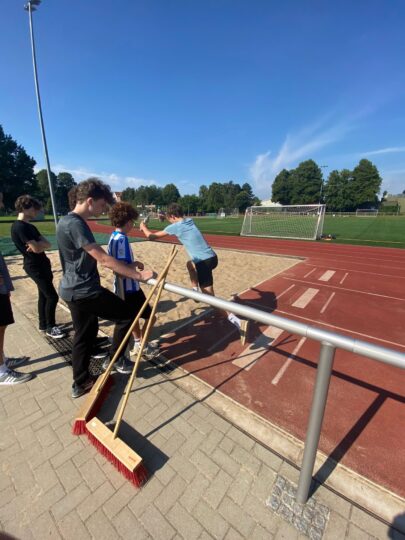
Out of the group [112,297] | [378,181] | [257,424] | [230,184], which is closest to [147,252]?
[112,297]

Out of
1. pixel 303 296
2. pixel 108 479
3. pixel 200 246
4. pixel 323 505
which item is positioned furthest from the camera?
pixel 303 296

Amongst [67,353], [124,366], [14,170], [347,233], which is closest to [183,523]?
[124,366]

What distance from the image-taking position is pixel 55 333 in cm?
417

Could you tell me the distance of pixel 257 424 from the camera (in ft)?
8.31

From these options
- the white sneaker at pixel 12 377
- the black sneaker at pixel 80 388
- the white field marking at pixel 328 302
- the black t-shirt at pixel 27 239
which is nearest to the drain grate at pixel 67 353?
the black sneaker at pixel 80 388

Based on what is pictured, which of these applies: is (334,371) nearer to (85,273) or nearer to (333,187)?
(85,273)

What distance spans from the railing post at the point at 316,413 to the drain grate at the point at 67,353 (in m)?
2.60

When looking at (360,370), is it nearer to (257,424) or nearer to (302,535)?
(257,424)

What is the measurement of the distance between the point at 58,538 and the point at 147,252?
11.4 metres

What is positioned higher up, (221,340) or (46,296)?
(46,296)

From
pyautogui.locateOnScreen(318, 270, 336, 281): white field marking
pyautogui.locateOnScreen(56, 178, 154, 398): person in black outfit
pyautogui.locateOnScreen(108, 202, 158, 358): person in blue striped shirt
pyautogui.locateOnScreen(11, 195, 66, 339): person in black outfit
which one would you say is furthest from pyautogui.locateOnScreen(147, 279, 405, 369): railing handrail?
pyautogui.locateOnScreen(318, 270, 336, 281): white field marking

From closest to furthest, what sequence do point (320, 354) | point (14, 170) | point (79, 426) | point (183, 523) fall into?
point (320, 354), point (183, 523), point (79, 426), point (14, 170)

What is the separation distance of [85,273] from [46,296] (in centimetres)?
217

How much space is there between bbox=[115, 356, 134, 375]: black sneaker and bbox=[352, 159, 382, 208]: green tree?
85631mm
